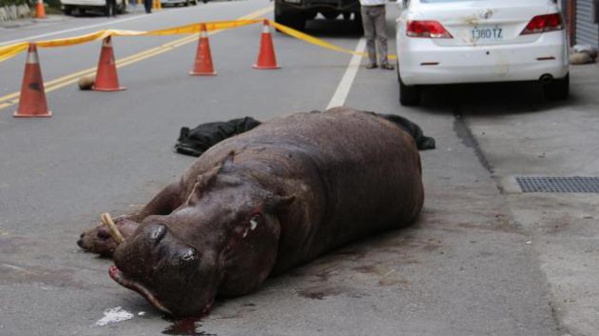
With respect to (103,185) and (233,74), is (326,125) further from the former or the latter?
(233,74)

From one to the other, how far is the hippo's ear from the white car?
24.4 ft

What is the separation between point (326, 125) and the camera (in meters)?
6.60

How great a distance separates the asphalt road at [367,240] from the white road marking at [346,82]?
0.12 metres

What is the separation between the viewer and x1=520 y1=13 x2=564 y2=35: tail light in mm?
12484

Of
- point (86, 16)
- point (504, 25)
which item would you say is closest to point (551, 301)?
point (504, 25)

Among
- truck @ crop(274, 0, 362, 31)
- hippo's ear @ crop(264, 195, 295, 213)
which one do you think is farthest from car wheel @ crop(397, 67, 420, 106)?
truck @ crop(274, 0, 362, 31)

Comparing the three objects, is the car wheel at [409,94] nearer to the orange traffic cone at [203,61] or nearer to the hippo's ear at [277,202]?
the orange traffic cone at [203,61]

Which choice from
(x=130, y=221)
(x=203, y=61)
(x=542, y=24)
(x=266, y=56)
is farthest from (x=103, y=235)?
(x=266, y=56)

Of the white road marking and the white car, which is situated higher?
the white car

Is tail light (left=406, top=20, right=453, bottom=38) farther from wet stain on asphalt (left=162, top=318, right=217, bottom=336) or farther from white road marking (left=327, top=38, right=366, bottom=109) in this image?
wet stain on asphalt (left=162, top=318, right=217, bottom=336)

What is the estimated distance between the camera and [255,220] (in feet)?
17.2

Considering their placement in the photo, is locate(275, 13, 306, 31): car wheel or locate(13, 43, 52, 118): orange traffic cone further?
locate(275, 13, 306, 31): car wheel

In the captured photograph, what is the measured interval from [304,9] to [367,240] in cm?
1911

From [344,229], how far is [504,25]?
6.79 m
